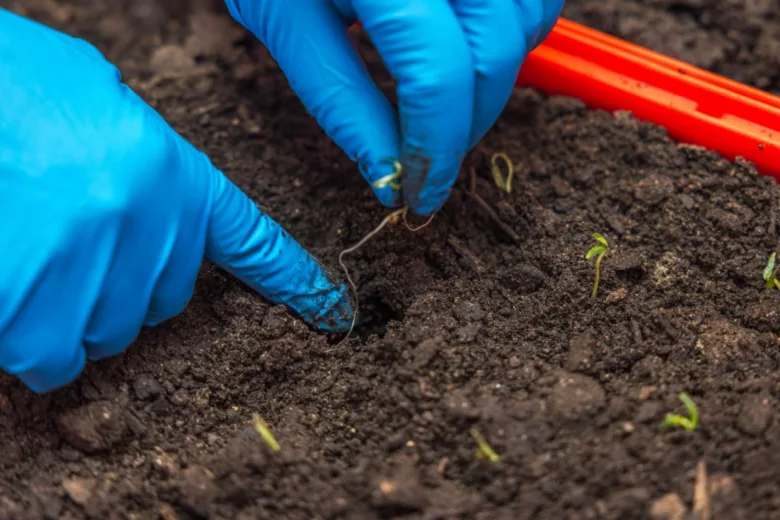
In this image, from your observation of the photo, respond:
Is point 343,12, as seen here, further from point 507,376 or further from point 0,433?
point 0,433

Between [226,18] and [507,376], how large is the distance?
1470mm

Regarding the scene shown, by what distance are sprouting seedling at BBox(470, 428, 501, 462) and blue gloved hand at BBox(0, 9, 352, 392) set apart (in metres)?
0.56

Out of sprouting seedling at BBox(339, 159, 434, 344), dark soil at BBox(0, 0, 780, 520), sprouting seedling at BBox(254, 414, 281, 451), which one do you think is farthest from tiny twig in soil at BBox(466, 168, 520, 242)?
sprouting seedling at BBox(254, 414, 281, 451)

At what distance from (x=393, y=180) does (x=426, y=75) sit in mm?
227

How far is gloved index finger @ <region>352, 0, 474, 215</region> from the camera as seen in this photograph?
1307mm

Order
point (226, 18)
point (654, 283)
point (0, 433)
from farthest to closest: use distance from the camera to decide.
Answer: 1. point (226, 18)
2. point (654, 283)
3. point (0, 433)

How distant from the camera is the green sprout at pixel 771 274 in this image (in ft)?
4.81

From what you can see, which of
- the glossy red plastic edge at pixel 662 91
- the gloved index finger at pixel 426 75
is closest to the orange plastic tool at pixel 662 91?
the glossy red plastic edge at pixel 662 91

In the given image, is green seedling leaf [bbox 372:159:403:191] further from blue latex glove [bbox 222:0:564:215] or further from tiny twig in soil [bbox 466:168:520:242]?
tiny twig in soil [bbox 466:168:520:242]

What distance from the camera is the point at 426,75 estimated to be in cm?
131

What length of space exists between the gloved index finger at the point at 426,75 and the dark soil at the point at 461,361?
250 mm

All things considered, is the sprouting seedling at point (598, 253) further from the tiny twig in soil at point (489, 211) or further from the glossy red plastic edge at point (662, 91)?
the glossy red plastic edge at point (662, 91)

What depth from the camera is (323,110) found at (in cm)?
150

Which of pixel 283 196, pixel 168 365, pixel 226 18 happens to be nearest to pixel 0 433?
pixel 168 365
